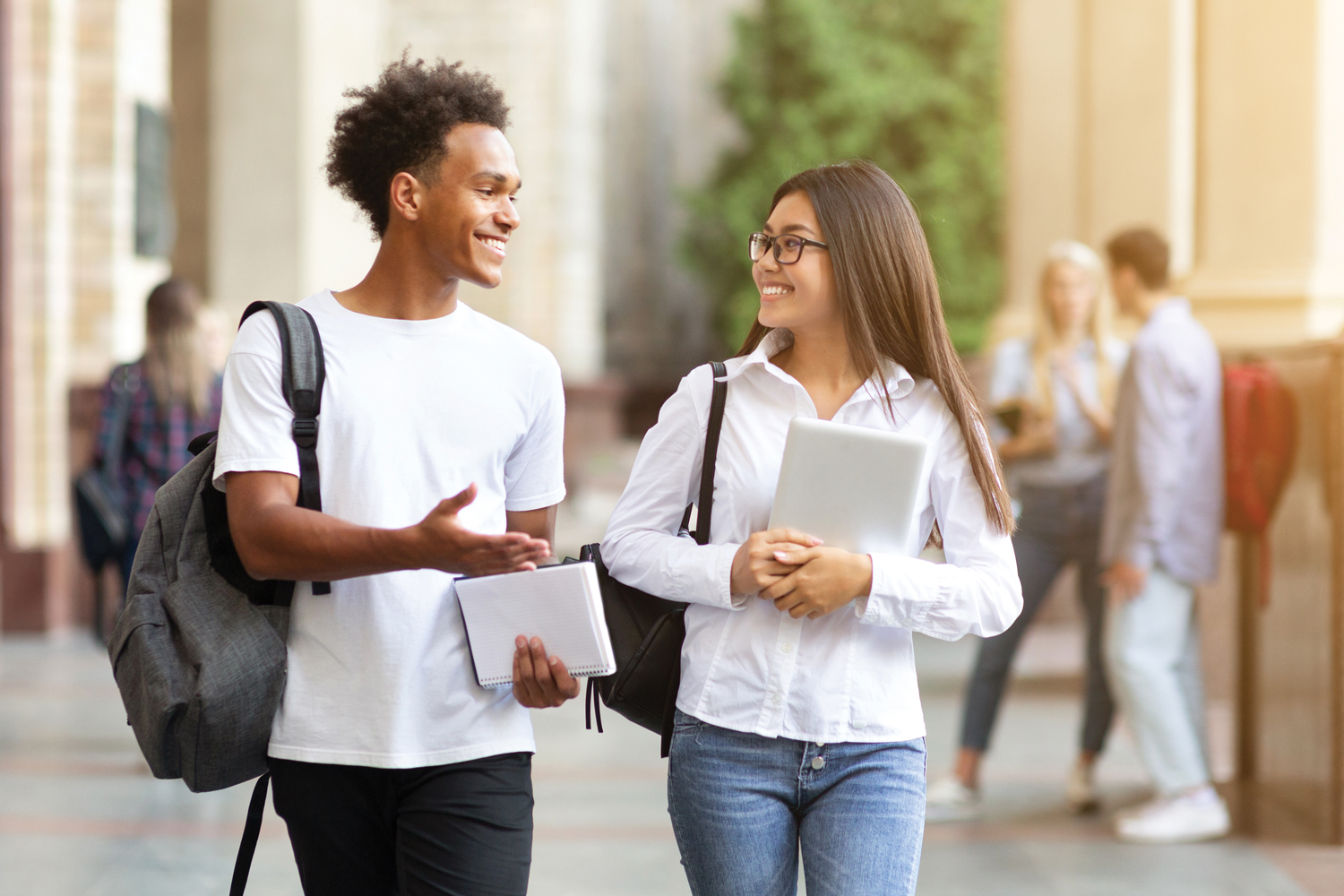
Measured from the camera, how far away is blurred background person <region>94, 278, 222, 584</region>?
621cm

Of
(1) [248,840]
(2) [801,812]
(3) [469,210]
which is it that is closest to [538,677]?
(2) [801,812]

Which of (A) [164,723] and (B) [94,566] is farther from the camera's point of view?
(B) [94,566]

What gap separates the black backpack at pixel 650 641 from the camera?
249 centimetres

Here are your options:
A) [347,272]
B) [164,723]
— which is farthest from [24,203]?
[164,723]

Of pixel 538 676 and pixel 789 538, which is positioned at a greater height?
pixel 789 538

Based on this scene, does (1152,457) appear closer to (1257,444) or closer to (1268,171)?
(1257,444)

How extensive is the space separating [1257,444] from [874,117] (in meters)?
23.8

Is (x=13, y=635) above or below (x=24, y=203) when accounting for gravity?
below

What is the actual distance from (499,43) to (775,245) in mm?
15998

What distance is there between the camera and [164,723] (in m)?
2.18

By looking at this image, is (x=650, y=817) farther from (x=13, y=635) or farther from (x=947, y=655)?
(x=13, y=635)

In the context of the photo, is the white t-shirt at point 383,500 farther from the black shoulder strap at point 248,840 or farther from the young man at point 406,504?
the black shoulder strap at point 248,840

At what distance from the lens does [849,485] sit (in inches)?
90.4

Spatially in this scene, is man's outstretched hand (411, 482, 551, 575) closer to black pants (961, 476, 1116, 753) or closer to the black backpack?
the black backpack
